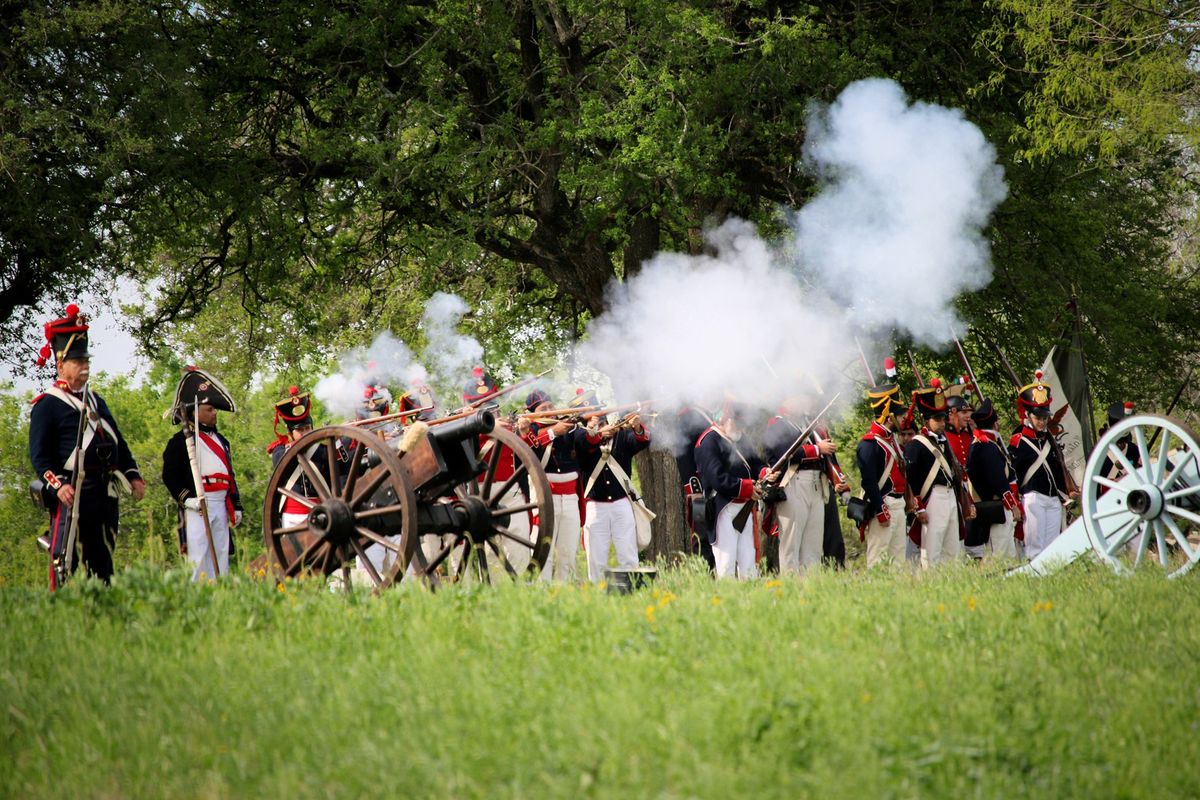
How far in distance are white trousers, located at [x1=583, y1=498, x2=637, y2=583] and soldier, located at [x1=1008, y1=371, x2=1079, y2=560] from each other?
4.24m

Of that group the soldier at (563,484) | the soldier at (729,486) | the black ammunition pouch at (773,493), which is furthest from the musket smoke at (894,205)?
the soldier at (563,484)

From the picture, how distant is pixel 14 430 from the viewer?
92.5ft

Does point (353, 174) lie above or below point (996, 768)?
above

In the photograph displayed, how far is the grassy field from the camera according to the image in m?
3.70

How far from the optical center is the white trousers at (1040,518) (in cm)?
1222

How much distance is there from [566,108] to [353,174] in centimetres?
232

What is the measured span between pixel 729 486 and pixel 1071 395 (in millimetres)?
5456

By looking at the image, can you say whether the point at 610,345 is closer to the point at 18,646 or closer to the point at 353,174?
the point at 353,174

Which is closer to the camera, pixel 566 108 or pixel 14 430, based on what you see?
pixel 566 108

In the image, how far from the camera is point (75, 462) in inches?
290

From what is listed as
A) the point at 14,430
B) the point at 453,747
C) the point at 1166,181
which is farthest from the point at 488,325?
the point at 14,430

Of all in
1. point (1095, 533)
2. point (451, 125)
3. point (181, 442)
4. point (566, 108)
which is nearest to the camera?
point (1095, 533)

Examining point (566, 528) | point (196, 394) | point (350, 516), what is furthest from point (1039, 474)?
point (196, 394)

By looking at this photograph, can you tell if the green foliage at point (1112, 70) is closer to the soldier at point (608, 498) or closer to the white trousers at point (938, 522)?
the white trousers at point (938, 522)
